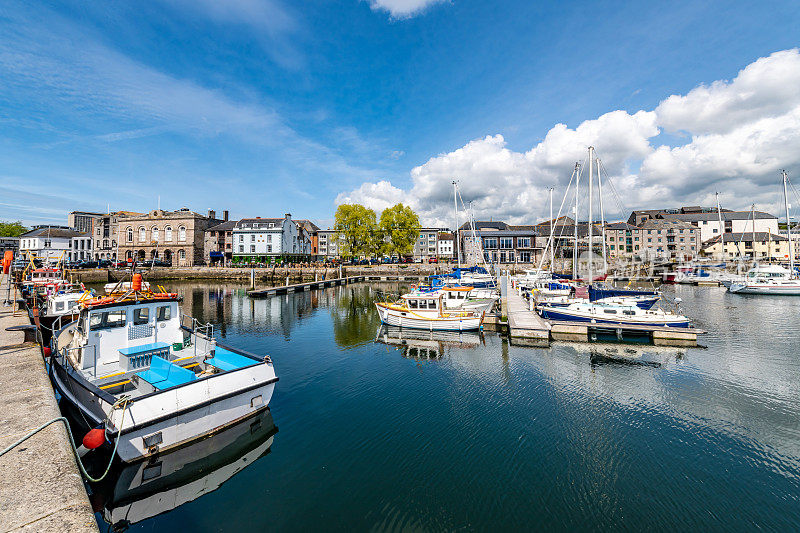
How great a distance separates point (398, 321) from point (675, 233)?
360 ft

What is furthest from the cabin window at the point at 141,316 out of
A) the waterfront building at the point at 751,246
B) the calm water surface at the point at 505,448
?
the waterfront building at the point at 751,246

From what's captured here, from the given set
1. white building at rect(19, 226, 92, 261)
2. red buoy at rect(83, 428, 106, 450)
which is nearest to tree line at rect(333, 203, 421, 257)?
white building at rect(19, 226, 92, 261)

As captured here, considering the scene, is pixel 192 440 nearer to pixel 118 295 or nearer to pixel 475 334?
pixel 118 295

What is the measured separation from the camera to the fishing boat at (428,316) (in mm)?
26234

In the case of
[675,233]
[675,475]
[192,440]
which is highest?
[675,233]

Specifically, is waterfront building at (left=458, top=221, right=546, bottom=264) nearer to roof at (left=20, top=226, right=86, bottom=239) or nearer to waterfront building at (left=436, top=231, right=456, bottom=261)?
waterfront building at (left=436, top=231, right=456, bottom=261)

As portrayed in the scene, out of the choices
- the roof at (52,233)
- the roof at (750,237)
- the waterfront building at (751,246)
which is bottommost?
the waterfront building at (751,246)

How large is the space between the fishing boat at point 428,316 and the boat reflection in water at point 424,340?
18.1 inches

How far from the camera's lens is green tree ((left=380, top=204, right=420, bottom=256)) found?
3103 inches

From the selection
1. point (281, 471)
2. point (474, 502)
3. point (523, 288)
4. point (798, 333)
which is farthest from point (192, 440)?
point (523, 288)

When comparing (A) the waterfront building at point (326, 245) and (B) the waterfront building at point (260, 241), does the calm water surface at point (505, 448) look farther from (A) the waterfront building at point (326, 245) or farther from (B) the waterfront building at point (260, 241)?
(A) the waterfront building at point (326, 245)

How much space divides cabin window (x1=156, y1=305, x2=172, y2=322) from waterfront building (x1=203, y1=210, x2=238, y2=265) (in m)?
76.6

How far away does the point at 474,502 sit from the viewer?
8.69m

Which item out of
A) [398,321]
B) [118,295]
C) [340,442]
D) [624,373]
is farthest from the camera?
[398,321]
